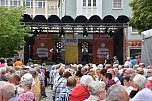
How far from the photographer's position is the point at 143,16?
138 ft

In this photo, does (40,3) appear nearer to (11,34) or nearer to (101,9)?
(101,9)

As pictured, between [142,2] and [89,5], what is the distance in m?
22.1

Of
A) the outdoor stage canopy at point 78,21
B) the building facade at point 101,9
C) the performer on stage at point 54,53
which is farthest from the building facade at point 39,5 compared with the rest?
the outdoor stage canopy at point 78,21

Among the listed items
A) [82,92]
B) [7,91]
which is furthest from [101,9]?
[7,91]

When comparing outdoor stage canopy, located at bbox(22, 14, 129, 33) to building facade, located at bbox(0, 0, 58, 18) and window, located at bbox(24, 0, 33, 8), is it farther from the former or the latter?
window, located at bbox(24, 0, 33, 8)

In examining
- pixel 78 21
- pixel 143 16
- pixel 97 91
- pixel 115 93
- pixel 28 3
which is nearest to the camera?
pixel 115 93

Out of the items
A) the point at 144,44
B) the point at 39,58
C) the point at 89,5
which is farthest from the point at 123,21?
the point at 89,5

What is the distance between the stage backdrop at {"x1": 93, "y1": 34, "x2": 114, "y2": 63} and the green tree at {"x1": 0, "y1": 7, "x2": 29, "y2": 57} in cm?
784

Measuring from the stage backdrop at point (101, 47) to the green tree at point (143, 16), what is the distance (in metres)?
5.64

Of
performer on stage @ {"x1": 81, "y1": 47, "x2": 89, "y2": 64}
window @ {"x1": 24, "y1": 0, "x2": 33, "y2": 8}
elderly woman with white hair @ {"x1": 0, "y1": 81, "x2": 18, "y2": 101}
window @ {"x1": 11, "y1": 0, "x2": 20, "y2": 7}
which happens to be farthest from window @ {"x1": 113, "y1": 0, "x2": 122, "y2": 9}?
elderly woman with white hair @ {"x1": 0, "y1": 81, "x2": 18, "y2": 101}

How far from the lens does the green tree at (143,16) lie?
4166 cm

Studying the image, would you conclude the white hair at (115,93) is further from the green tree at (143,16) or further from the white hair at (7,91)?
the green tree at (143,16)

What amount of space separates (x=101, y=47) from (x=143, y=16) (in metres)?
8.17

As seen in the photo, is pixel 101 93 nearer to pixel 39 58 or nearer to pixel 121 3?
pixel 39 58
